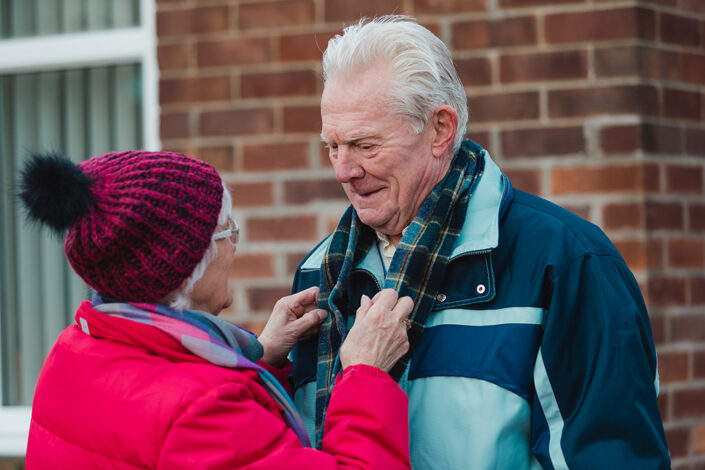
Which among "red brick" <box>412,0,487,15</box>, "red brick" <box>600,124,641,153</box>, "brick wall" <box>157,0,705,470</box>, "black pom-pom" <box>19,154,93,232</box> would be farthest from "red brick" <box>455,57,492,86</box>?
"black pom-pom" <box>19,154,93,232</box>

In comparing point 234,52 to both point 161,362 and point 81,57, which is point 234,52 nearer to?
point 81,57

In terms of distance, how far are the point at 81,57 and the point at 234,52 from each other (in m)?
0.91

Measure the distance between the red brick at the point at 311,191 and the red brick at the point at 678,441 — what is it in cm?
147

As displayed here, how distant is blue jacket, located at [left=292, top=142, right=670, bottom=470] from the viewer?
1838 millimetres

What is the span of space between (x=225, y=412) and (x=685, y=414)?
7.17 feet

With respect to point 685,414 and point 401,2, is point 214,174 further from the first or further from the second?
point 685,414

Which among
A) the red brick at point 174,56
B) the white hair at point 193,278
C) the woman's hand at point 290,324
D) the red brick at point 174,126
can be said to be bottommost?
the woman's hand at point 290,324

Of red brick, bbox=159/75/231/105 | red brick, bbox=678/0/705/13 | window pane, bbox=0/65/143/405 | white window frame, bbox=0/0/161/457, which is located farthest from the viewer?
window pane, bbox=0/65/143/405

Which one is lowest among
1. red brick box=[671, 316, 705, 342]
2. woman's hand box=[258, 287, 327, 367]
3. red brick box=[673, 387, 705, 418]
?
red brick box=[673, 387, 705, 418]

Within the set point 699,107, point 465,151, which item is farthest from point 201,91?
point 699,107

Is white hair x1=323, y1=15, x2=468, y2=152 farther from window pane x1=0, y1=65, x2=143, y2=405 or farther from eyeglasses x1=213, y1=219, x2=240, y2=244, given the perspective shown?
window pane x1=0, y1=65, x2=143, y2=405

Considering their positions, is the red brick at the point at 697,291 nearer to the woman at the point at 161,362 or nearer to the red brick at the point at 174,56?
the woman at the point at 161,362

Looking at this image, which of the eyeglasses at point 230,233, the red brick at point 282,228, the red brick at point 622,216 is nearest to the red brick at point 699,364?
the red brick at point 622,216

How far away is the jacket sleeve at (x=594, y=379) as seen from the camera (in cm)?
183
